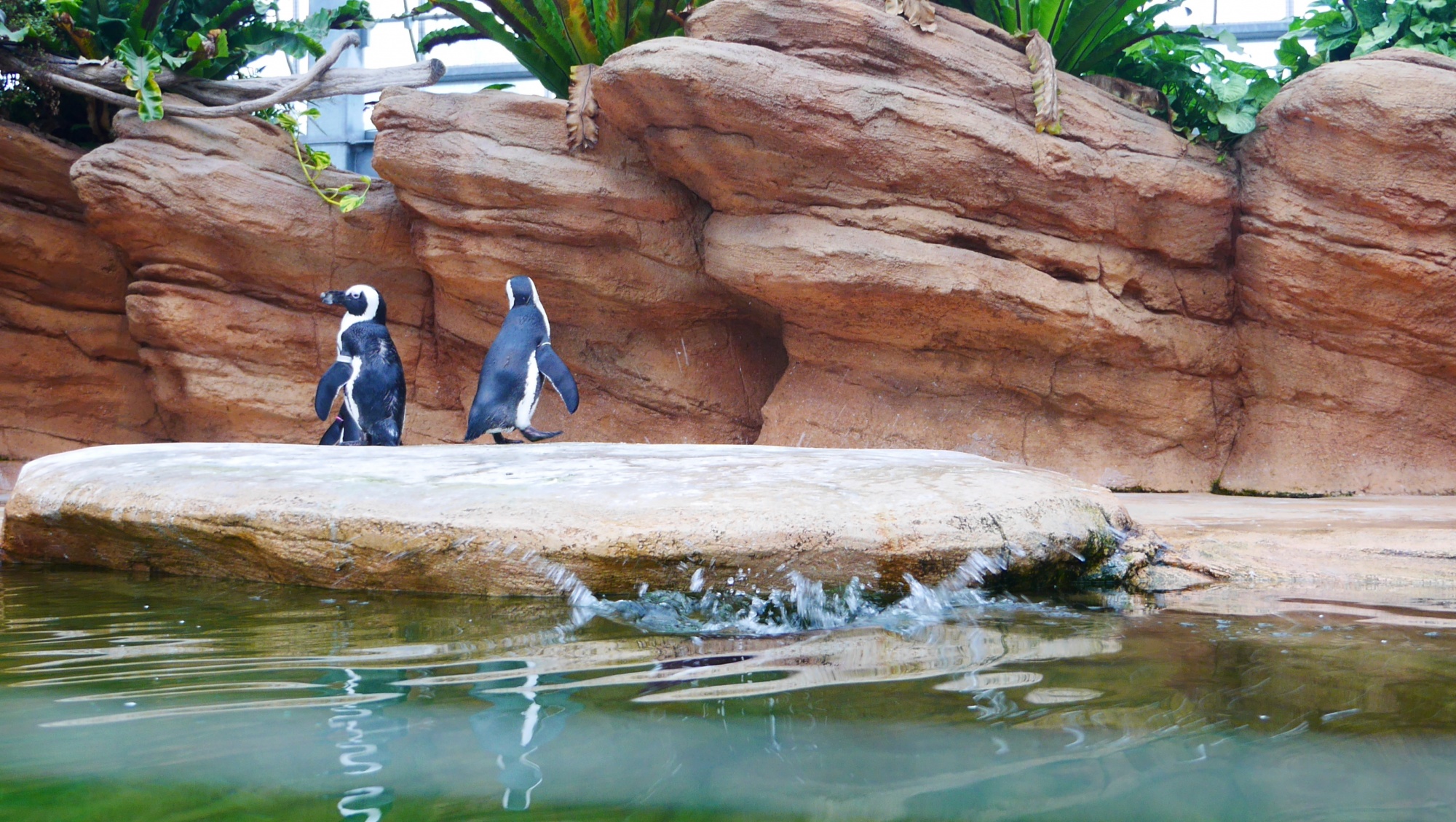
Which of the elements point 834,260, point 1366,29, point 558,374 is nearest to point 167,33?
point 558,374

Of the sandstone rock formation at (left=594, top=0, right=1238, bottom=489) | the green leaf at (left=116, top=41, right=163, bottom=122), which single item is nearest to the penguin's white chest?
the sandstone rock formation at (left=594, top=0, right=1238, bottom=489)

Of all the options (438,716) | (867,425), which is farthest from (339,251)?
(438,716)

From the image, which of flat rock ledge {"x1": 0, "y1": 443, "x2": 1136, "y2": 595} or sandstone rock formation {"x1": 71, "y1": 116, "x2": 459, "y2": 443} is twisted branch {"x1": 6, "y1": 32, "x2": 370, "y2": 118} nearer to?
sandstone rock formation {"x1": 71, "y1": 116, "x2": 459, "y2": 443}

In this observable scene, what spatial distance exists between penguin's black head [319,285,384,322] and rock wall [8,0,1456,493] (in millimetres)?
841

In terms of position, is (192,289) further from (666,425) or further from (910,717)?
(910,717)

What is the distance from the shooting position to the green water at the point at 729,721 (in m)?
1.24

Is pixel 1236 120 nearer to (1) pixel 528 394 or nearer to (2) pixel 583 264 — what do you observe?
(2) pixel 583 264

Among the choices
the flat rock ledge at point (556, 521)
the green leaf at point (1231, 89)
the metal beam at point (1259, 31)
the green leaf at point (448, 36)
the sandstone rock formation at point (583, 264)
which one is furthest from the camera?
the metal beam at point (1259, 31)

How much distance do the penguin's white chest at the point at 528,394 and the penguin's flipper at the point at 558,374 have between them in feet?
0.12

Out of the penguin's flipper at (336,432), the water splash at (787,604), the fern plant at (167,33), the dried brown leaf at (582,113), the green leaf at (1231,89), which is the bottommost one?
the penguin's flipper at (336,432)

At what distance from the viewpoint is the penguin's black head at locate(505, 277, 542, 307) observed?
256 inches

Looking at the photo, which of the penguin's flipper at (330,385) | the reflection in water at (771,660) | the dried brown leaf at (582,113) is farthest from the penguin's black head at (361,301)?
the reflection in water at (771,660)

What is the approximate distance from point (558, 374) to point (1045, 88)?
3.36 metres

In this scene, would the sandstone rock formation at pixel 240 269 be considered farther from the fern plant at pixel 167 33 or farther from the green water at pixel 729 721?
the green water at pixel 729 721
